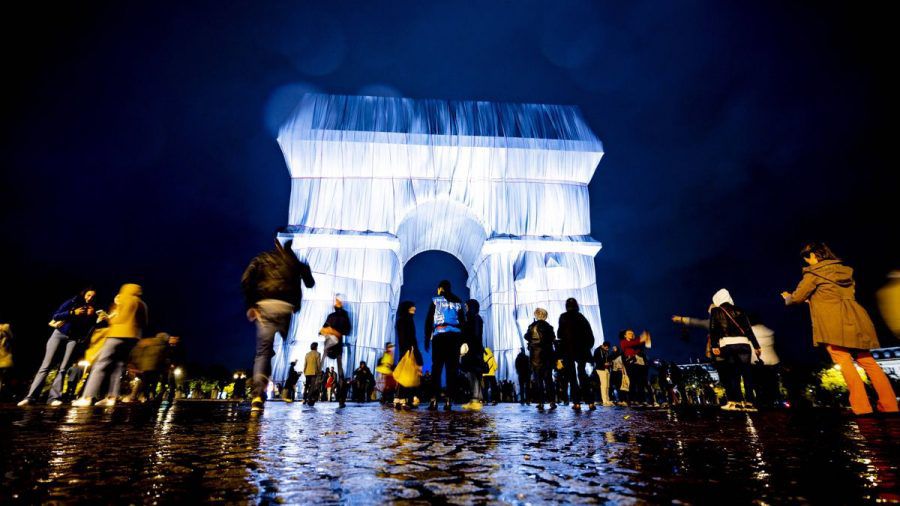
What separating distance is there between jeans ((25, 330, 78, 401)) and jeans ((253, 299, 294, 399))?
3888mm

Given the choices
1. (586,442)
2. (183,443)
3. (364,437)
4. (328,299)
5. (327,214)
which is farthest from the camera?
(327,214)

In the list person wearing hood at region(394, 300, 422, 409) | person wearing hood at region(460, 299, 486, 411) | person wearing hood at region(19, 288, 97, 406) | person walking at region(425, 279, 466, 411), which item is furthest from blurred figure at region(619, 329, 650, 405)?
person wearing hood at region(19, 288, 97, 406)

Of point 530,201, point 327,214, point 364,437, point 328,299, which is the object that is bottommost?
point 364,437

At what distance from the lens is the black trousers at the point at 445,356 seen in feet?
19.0

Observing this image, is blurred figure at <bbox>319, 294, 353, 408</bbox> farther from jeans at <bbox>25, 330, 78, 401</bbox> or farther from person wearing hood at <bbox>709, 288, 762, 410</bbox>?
person wearing hood at <bbox>709, 288, 762, 410</bbox>

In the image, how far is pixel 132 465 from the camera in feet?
4.02

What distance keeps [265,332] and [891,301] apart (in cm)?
616

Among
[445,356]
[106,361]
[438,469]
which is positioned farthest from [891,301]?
[106,361]

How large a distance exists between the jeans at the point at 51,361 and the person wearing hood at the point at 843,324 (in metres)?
9.48

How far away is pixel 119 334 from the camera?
5035 millimetres

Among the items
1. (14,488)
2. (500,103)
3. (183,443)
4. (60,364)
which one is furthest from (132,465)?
(500,103)

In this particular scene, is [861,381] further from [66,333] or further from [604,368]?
[66,333]

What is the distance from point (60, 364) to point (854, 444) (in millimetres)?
8975

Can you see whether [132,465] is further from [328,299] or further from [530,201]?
[530,201]
